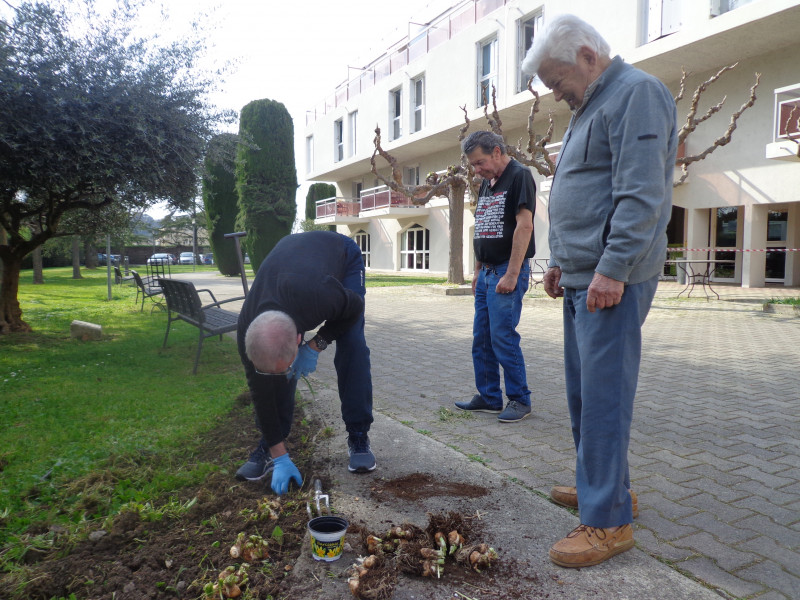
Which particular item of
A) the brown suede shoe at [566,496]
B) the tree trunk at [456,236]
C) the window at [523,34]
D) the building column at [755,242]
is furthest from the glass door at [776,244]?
the brown suede shoe at [566,496]

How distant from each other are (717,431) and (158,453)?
3.65 meters

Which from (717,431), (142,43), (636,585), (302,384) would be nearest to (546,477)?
(636,585)

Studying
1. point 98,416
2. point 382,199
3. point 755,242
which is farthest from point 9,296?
point 382,199

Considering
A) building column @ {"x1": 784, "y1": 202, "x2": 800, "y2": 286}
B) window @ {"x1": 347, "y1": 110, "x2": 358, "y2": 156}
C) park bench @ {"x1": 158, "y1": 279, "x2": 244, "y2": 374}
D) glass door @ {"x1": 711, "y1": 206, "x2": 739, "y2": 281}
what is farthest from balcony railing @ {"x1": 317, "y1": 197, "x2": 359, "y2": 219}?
park bench @ {"x1": 158, "y1": 279, "x2": 244, "y2": 374}

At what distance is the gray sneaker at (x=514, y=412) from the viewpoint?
4109mm

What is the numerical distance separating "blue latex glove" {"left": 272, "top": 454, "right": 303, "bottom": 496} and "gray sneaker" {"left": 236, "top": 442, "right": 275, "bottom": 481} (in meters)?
0.14

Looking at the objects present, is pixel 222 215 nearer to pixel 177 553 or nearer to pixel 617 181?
pixel 177 553

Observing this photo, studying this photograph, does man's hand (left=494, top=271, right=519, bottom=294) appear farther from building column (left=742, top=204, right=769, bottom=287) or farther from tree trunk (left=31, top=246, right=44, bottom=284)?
tree trunk (left=31, top=246, right=44, bottom=284)

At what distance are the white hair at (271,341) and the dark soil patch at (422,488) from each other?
918 millimetres

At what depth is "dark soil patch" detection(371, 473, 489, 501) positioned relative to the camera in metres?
2.83

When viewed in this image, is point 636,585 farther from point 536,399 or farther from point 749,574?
point 536,399

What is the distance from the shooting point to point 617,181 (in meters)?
2.11

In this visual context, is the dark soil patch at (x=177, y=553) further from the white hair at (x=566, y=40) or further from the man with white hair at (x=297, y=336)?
the white hair at (x=566, y=40)

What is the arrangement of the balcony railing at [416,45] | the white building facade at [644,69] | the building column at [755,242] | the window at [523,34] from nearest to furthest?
the white building facade at [644,69]
the building column at [755,242]
the window at [523,34]
the balcony railing at [416,45]
